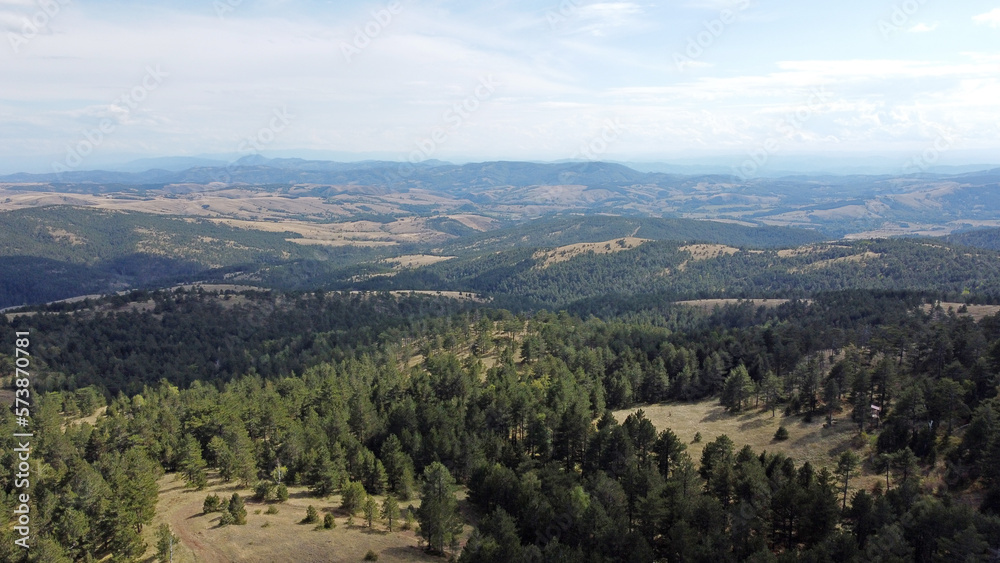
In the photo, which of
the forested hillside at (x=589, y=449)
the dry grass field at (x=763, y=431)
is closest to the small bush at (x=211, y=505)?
the forested hillside at (x=589, y=449)

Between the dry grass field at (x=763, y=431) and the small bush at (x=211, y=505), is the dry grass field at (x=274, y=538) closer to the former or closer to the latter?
the small bush at (x=211, y=505)

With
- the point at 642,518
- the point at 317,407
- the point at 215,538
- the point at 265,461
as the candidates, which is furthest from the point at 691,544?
the point at 317,407

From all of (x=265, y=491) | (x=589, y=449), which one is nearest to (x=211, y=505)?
(x=265, y=491)

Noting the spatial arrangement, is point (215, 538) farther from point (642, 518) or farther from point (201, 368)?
point (201, 368)

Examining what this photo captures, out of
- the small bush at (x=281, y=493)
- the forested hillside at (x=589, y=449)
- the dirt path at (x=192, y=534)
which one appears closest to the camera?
the forested hillside at (x=589, y=449)

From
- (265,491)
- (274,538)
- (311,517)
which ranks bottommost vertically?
(265,491)

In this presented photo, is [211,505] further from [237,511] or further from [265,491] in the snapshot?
[265,491]

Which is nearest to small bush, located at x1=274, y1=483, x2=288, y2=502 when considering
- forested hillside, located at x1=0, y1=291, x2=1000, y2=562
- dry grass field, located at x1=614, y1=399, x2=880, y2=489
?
forested hillside, located at x1=0, y1=291, x2=1000, y2=562

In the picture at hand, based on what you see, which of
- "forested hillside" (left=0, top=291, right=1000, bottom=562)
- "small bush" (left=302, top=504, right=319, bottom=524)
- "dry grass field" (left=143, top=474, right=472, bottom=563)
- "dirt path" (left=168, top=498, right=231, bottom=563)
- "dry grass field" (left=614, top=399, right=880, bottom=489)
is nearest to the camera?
"forested hillside" (left=0, top=291, right=1000, bottom=562)

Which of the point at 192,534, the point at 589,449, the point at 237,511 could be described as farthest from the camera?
the point at 589,449

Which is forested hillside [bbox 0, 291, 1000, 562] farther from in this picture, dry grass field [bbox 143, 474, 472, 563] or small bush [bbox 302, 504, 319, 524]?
small bush [bbox 302, 504, 319, 524]
